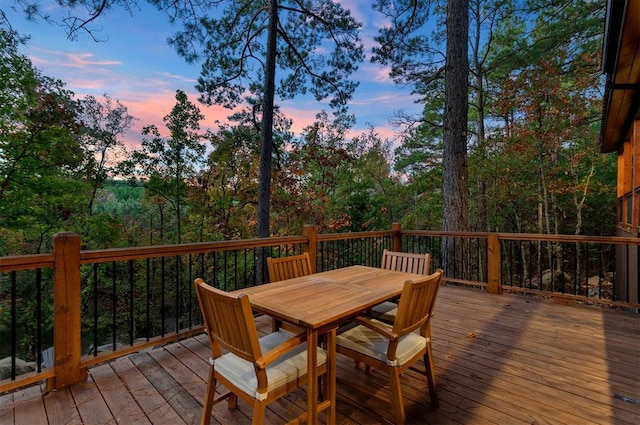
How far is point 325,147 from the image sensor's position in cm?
1159

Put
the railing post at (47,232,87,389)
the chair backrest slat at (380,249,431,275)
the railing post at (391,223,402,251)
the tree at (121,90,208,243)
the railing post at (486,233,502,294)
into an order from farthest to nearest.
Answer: the tree at (121,90,208,243), the railing post at (391,223,402,251), the railing post at (486,233,502,294), the chair backrest slat at (380,249,431,275), the railing post at (47,232,87,389)

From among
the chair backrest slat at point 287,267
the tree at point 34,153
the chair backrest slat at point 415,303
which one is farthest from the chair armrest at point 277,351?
the tree at point 34,153

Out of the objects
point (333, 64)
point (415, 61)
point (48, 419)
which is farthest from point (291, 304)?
point (415, 61)

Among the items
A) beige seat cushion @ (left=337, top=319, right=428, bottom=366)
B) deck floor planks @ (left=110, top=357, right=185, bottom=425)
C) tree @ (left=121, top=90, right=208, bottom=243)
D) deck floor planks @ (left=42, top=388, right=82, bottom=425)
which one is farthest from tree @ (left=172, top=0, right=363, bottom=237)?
beige seat cushion @ (left=337, top=319, right=428, bottom=366)

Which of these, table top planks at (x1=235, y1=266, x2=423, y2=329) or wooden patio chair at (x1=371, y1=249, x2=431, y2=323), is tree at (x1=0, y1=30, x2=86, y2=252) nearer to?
table top planks at (x1=235, y1=266, x2=423, y2=329)

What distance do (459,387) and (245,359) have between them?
1.65m

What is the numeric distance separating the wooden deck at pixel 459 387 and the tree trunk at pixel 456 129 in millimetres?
2398

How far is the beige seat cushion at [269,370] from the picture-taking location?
4.89 ft

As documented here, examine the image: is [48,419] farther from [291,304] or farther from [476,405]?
[476,405]

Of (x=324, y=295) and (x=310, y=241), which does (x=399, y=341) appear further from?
(x=310, y=241)

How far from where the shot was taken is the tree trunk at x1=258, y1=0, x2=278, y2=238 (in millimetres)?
7059

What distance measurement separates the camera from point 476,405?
6.43 feet

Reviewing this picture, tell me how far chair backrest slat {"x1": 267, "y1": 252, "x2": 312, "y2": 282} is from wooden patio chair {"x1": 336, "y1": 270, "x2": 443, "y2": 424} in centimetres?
83

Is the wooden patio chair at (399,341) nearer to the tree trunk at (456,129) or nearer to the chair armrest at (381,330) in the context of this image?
the chair armrest at (381,330)
